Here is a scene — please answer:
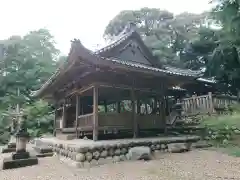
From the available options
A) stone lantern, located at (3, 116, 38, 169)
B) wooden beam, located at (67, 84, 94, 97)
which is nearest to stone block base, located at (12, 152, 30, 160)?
stone lantern, located at (3, 116, 38, 169)

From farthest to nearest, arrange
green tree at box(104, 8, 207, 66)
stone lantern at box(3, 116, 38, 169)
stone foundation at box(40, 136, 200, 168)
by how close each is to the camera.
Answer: green tree at box(104, 8, 207, 66) → stone lantern at box(3, 116, 38, 169) → stone foundation at box(40, 136, 200, 168)

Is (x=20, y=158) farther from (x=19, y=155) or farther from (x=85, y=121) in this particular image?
(x=85, y=121)

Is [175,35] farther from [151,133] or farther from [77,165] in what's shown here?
[77,165]

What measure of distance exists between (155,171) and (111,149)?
207cm

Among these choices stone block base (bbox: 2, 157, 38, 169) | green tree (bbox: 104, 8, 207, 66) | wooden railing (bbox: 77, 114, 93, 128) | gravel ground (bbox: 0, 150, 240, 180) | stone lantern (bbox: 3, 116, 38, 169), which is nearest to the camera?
gravel ground (bbox: 0, 150, 240, 180)

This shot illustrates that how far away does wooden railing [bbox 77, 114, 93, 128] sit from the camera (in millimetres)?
9206

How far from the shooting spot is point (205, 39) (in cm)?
1977

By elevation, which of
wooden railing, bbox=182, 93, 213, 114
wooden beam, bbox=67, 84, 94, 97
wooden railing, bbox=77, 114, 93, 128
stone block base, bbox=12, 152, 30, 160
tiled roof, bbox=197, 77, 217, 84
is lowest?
stone block base, bbox=12, 152, 30, 160

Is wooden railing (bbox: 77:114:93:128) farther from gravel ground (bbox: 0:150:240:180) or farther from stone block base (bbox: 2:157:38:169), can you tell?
stone block base (bbox: 2:157:38:169)

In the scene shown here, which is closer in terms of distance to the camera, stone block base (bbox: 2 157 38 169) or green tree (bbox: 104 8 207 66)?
stone block base (bbox: 2 157 38 169)

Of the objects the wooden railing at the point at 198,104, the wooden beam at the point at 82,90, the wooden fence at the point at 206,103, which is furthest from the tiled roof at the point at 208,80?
the wooden beam at the point at 82,90

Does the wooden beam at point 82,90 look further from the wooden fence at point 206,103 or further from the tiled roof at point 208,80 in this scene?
the tiled roof at point 208,80

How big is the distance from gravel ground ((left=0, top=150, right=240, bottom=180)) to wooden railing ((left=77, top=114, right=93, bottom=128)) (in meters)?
2.10

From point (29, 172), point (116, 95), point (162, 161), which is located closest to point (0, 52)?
point (116, 95)
